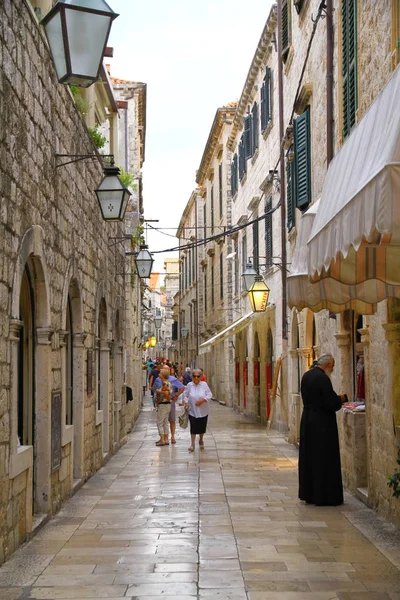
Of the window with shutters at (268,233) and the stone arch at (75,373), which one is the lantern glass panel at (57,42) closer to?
the stone arch at (75,373)

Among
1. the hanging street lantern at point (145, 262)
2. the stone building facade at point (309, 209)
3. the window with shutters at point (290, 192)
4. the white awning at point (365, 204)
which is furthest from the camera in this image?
the hanging street lantern at point (145, 262)

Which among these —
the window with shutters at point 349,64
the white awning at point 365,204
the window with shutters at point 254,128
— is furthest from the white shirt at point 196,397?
the window with shutters at point 254,128

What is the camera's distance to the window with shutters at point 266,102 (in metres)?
21.4

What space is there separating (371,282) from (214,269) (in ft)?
104

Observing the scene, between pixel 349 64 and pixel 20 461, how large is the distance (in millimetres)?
6694

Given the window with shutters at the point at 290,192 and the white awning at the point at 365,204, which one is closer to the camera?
the white awning at the point at 365,204

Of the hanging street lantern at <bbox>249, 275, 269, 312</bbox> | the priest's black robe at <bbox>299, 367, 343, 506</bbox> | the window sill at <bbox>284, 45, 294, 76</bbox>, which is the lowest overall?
the priest's black robe at <bbox>299, 367, 343, 506</bbox>

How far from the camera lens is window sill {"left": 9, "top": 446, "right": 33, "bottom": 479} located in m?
6.90

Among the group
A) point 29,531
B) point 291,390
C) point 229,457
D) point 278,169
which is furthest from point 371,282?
point 278,169

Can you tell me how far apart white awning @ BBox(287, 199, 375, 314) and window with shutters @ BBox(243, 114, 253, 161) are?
55.4ft

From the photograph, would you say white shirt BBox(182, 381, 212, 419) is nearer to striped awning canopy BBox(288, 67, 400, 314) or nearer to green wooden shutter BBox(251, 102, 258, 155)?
striped awning canopy BBox(288, 67, 400, 314)

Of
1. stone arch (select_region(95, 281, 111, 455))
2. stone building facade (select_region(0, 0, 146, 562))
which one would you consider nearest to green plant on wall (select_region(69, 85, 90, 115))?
stone building facade (select_region(0, 0, 146, 562))

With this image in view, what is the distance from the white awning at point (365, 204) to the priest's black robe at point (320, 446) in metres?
2.93

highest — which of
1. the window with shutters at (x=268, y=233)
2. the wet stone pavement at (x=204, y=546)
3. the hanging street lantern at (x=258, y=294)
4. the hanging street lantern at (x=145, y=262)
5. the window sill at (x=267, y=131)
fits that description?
the window sill at (x=267, y=131)
